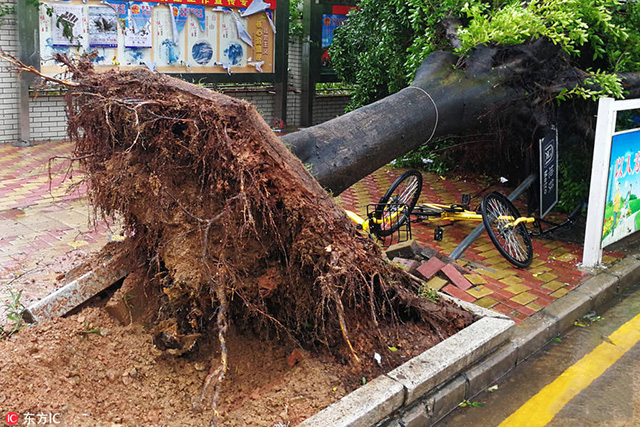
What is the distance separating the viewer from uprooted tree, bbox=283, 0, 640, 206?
5.30 meters

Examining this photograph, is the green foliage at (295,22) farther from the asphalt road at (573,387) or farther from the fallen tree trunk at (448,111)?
the asphalt road at (573,387)

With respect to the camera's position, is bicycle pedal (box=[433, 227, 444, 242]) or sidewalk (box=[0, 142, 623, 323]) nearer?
sidewalk (box=[0, 142, 623, 323])

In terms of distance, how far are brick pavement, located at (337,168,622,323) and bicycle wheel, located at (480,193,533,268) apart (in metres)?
0.14

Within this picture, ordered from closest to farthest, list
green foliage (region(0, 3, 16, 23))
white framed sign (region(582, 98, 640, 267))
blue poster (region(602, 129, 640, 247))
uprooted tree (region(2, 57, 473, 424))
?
1. uprooted tree (region(2, 57, 473, 424))
2. white framed sign (region(582, 98, 640, 267))
3. blue poster (region(602, 129, 640, 247))
4. green foliage (region(0, 3, 16, 23))

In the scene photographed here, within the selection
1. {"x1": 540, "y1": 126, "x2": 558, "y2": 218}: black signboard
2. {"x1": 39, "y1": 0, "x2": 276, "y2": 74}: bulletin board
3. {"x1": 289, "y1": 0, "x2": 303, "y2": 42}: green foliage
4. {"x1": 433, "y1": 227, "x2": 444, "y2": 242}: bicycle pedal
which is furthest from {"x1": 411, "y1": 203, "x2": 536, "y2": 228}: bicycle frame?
{"x1": 289, "y1": 0, "x2": 303, "y2": 42}: green foliage

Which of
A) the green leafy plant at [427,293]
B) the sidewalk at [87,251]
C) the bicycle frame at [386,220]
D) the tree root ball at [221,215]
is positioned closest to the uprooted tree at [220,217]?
the tree root ball at [221,215]

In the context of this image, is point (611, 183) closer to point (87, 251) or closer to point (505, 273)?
point (505, 273)

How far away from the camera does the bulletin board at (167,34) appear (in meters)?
10.5

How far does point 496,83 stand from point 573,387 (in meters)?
3.53

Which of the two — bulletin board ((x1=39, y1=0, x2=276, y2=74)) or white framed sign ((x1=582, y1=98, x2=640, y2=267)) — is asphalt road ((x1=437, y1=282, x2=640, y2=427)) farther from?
bulletin board ((x1=39, y1=0, x2=276, y2=74))

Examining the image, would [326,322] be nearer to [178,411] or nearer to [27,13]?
[178,411]

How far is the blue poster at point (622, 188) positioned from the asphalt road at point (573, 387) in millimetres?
1286

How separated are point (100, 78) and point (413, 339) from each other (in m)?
2.74

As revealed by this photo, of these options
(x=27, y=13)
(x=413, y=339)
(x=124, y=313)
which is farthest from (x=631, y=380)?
(x=27, y=13)
